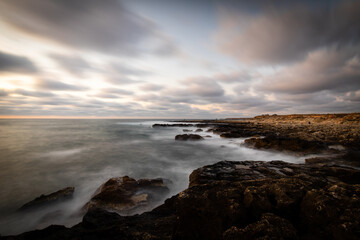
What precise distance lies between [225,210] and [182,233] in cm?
85

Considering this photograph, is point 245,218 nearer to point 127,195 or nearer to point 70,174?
point 127,195

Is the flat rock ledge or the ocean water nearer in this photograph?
the flat rock ledge

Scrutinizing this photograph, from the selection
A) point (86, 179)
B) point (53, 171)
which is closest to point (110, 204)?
point (86, 179)

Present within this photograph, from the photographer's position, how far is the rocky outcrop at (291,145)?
10572 millimetres

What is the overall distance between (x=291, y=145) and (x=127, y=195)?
39.4ft

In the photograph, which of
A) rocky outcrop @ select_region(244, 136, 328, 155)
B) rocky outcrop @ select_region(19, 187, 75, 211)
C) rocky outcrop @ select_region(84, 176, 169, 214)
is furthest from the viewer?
rocky outcrop @ select_region(244, 136, 328, 155)

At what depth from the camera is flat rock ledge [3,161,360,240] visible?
2193 mm

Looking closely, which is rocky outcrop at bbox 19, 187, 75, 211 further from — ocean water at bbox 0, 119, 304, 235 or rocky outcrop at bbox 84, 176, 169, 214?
rocky outcrop at bbox 84, 176, 169, 214

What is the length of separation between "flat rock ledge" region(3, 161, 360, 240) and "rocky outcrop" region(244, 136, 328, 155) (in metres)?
9.58

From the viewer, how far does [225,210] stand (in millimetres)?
2688

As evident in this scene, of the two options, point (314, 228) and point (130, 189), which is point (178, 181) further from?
point (314, 228)

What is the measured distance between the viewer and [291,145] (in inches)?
451

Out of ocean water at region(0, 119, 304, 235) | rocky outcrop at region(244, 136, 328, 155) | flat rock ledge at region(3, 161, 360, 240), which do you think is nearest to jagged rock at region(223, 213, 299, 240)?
flat rock ledge at region(3, 161, 360, 240)

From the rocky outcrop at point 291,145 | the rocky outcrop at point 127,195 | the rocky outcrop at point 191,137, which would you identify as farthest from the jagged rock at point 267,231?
the rocky outcrop at point 191,137
